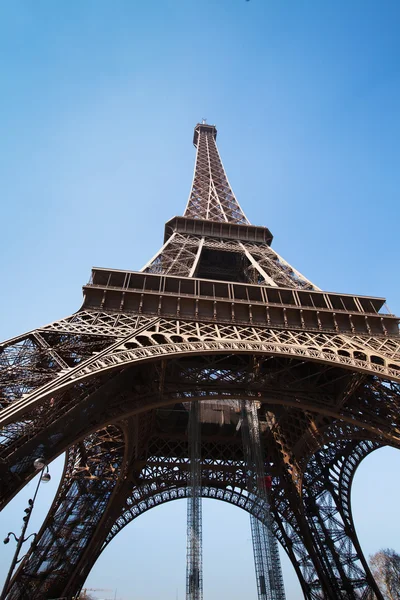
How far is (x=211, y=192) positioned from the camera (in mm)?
37469

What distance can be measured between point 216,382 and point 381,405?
22.0ft

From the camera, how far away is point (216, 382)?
16.1m

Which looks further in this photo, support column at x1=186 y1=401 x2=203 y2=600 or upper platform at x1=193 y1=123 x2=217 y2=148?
upper platform at x1=193 y1=123 x2=217 y2=148

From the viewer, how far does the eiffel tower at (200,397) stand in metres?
12.3

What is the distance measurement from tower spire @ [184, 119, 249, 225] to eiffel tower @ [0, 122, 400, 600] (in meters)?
1.39

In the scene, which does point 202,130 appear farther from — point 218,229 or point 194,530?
point 194,530

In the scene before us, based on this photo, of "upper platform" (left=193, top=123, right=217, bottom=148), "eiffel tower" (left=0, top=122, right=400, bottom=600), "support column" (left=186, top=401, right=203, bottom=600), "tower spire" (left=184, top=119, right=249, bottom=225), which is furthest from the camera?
"upper platform" (left=193, top=123, right=217, bottom=148)

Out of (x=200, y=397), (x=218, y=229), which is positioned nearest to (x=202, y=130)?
(x=218, y=229)

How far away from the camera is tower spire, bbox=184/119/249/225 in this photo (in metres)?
32.5

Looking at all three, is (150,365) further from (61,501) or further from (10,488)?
(61,501)

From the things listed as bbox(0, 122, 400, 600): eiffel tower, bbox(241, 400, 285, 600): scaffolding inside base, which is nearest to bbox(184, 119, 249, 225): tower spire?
bbox(0, 122, 400, 600): eiffel tower

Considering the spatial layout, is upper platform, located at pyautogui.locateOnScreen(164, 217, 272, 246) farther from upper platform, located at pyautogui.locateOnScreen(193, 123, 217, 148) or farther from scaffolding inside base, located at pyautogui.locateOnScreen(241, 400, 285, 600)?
upper platform, located at pyautogui.locateOnScreen(193, 123, 217, 148)

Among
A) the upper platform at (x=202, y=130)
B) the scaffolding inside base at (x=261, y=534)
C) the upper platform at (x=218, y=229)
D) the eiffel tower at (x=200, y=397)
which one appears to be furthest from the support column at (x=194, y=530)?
the upper platform at (x=202, y=130)

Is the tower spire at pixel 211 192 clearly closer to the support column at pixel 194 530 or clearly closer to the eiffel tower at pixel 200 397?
the eiffel tower at pixel 200 397
